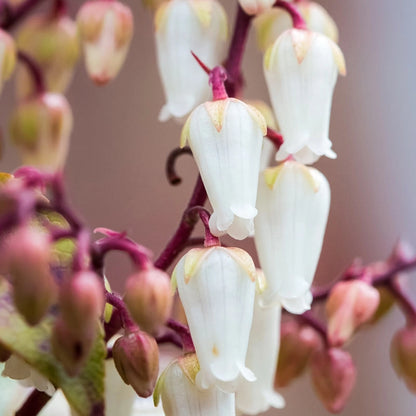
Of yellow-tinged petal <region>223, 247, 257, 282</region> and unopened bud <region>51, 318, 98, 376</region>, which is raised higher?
unopened bud <region>51, 318, 98, 376</region>

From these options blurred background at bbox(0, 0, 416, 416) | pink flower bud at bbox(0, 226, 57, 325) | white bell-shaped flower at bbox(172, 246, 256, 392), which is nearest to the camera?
pink flower bud at bbox(0, 226, 57, 325)

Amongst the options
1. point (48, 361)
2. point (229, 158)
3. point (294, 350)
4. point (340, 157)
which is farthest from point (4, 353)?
point (340, 157)

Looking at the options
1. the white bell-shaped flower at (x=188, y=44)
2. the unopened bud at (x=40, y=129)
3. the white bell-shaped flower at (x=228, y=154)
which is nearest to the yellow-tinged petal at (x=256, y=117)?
the white bell-shaped flower at (x=228, y=154)

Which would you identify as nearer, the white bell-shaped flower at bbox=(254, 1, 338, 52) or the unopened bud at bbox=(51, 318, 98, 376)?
the unopened bud at bbox=(51, 318, 98, 376)

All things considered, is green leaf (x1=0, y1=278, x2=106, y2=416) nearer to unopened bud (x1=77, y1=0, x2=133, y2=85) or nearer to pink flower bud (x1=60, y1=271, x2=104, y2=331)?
pink flower bud (x1=60, y1=271, x2=104, y2=331)

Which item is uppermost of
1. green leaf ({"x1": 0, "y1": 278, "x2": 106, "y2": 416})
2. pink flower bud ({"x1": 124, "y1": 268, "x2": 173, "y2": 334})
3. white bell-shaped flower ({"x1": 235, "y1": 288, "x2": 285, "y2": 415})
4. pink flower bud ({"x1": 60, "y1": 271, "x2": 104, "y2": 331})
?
pink flower bud ({"x1": 60, "y1": 271, "x2": 104, "y2": 331})

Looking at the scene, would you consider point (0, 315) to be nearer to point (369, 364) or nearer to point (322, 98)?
point (322, 98)

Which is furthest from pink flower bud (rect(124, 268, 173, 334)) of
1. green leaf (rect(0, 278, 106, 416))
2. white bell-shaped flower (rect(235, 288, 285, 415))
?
white bell-shaped flower (rect(235, 288, 285, 415))

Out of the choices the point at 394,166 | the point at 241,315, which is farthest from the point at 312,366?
the point at 394,166
